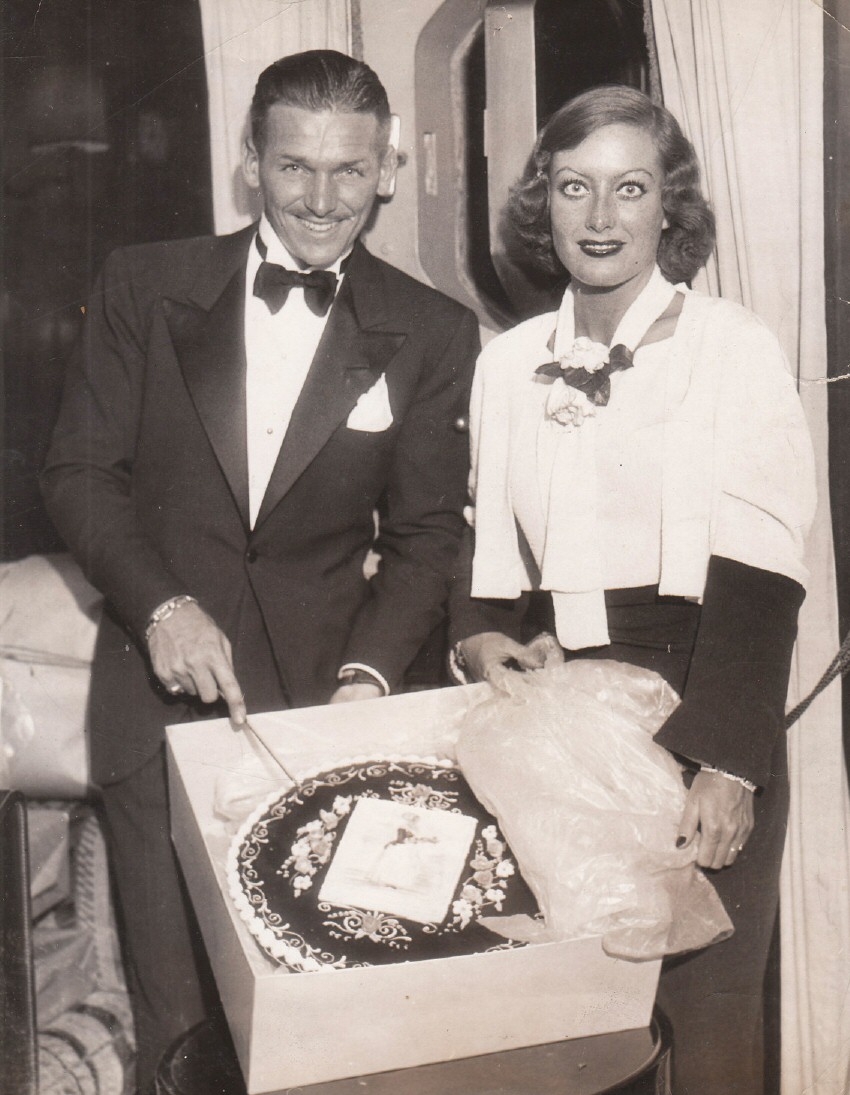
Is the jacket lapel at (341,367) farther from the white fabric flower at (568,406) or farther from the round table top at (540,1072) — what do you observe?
the round table top at (540,1072)

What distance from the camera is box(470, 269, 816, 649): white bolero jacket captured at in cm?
160

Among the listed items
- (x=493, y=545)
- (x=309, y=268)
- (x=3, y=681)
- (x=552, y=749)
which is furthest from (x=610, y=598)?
(x=3, y=681)

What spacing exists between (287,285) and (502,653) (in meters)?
0.70

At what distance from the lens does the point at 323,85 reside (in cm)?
176

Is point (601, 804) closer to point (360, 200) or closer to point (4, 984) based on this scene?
point (4, 984)

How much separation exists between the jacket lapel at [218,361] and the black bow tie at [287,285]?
0.22ft

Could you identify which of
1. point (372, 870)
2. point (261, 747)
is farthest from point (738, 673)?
point (261, 747)

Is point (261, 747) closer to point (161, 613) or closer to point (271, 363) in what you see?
point (161, 613)

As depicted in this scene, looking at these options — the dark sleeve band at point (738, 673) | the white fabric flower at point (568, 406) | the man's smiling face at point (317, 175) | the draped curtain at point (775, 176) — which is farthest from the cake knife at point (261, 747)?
the draped curtain at point (775, 176)

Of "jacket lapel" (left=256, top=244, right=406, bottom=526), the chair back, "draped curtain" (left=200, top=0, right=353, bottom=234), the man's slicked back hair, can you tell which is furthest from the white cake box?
"draped curtain" (left=200, top=0, right=353, bottom=234)

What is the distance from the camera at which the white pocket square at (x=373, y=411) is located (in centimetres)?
186

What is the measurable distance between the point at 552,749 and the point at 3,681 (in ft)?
4.60

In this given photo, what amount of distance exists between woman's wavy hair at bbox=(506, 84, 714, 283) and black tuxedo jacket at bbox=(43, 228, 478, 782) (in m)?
0.22

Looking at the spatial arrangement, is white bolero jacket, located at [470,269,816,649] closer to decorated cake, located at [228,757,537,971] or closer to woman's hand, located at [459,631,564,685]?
woman's hand, located at [459,631,564,685]
